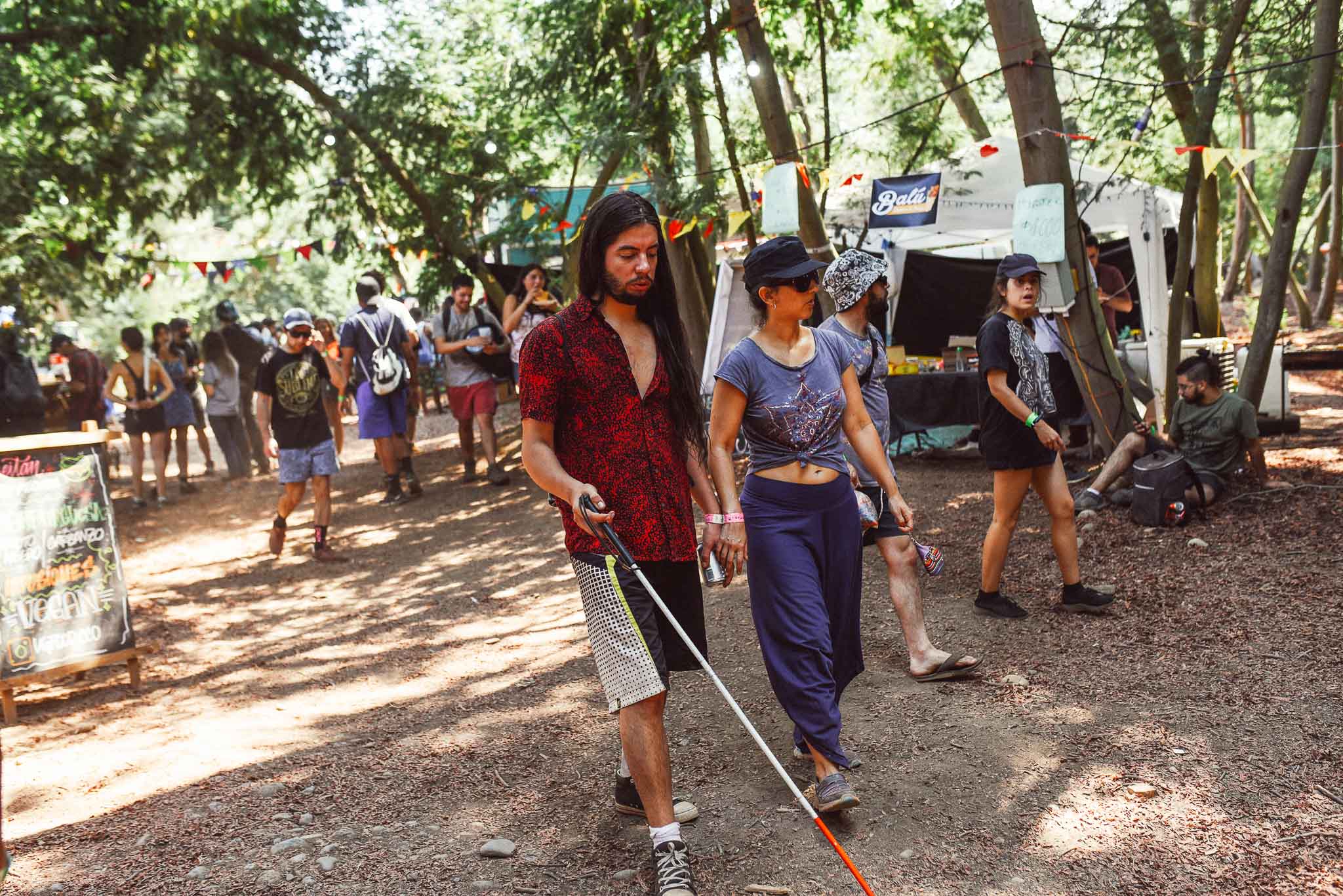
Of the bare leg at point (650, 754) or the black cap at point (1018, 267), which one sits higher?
the black cap at point (1018, 267)

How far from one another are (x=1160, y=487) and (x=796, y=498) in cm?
429

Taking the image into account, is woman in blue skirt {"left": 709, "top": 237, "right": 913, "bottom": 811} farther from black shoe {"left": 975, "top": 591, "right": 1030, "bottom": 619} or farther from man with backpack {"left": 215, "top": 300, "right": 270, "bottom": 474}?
man with backpack {"left": 215, "top": 300, "right": 270, "bottom": 474}

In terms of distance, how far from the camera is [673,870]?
3246mm

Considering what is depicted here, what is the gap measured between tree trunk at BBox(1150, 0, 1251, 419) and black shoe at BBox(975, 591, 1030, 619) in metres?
3.46

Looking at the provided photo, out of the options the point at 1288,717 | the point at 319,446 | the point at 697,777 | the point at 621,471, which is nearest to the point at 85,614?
the point at 319,446

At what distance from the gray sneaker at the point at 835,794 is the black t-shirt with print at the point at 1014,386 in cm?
228

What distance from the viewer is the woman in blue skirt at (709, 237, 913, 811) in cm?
368

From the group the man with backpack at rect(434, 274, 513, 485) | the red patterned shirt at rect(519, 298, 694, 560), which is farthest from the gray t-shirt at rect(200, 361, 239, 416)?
the red patterned shirt at rect(519, 298, 694, 560)

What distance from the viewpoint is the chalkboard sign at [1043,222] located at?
25.1 ft

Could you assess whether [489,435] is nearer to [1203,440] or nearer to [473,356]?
[473,356]

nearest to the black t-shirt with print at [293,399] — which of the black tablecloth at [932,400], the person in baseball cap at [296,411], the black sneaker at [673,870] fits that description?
the person in baseball cap at [296,411]

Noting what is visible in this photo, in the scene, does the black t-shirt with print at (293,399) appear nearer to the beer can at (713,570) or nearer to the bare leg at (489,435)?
the bare leg at (489,435)

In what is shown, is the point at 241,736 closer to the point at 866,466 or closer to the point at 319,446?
the point at 866,466

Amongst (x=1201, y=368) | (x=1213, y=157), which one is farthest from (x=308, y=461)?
(x=1213, y=157)
